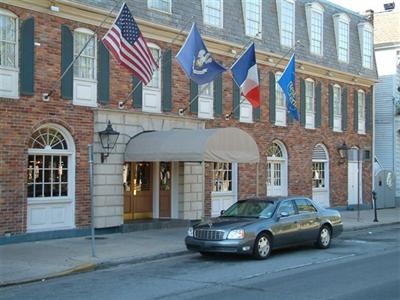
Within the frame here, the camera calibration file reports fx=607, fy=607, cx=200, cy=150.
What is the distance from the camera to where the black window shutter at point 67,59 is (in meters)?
16.1

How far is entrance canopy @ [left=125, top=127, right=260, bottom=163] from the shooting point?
52.8ft

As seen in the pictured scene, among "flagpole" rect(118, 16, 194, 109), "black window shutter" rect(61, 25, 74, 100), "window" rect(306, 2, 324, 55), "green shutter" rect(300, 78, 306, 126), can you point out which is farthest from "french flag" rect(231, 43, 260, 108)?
"window" rect(306, 2, 324, 55)

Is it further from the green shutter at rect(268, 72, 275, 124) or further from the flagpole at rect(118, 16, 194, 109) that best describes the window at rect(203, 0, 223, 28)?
the green shutter at rect(268, 72, 275, 124)

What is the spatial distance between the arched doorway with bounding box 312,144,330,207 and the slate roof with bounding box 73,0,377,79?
3758mm

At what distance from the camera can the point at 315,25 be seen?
2578 centimetres

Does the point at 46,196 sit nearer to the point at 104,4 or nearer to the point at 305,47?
the point at 104,4

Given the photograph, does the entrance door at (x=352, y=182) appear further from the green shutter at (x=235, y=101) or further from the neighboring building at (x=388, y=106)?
the green shutter at (x=235, y=101)

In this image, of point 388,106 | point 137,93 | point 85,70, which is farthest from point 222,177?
point 388,106

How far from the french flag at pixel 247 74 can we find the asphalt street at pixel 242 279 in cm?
575

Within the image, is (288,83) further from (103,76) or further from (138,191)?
(103,76)

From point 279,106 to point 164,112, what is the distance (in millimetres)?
6460

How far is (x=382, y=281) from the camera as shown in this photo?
10.1 meters

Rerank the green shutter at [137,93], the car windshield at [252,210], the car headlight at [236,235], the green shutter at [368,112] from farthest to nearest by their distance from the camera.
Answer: the green shutter at [368,112]
the green shutter at [137,93]
the car windshield at [252,210]
the car headlight at [236,235]

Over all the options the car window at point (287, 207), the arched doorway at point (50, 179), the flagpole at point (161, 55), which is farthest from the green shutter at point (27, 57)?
the car window at point (287, 207)
